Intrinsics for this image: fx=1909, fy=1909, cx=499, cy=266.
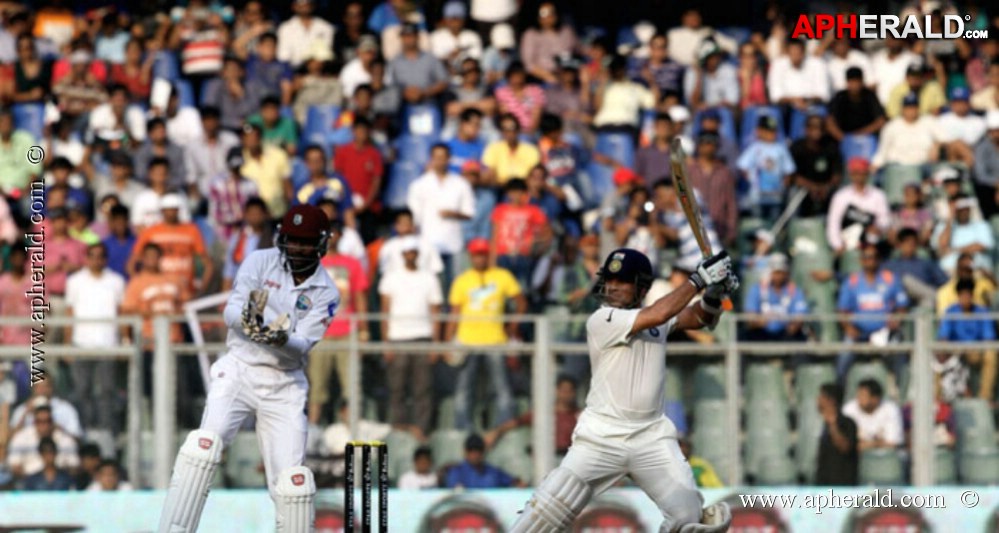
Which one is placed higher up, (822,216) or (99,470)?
(822,216)

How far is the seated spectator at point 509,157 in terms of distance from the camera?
59.2 ft

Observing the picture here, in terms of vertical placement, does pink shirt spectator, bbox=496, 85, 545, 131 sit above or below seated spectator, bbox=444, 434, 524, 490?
above

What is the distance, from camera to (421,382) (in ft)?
48.4

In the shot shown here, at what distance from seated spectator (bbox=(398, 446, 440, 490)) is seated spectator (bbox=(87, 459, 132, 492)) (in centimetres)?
210

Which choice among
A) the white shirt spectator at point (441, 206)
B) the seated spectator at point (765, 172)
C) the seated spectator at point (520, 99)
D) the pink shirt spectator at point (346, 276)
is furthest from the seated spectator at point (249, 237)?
the seated spectator at point (765, 172)

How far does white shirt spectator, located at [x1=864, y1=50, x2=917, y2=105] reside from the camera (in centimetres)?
1984

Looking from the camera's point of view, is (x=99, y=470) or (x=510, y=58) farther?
(x=510, y=58)

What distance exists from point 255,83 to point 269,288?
8.53m

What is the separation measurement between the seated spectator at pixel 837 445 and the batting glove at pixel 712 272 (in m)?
5.02

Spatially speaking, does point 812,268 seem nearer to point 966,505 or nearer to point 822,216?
point 822,216

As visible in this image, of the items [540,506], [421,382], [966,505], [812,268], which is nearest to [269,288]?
[540,506]

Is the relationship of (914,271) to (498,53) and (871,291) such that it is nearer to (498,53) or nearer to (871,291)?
(871,291)

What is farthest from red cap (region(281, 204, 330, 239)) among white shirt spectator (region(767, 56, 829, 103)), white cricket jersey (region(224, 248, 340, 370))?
white shirt spectator (region(767, 56, 829, 103))
